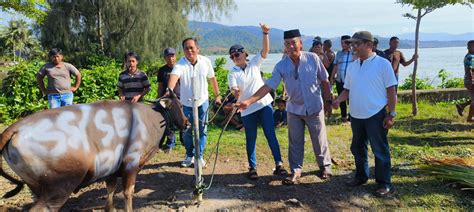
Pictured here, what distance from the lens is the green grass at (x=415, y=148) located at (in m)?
4.63

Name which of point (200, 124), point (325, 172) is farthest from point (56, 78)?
point (325, 172)

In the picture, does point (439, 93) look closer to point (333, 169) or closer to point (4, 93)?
point (333, 169)

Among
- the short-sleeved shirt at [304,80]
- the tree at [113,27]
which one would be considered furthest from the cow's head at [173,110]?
the tree at [113,27]

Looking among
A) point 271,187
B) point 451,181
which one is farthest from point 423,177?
point 271,187

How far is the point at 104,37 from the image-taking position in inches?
774

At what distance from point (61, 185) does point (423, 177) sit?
4550 millimetres

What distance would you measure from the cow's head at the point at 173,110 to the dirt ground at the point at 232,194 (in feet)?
3.08

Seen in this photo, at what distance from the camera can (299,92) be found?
16.2ft

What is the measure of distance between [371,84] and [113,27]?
17.1 meters

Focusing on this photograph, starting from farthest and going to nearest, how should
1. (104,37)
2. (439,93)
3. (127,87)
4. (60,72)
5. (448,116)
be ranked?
(104,37) → (439,93) → (448,116) → (60,72) → (127,87)

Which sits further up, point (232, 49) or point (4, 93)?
point (232, 49)

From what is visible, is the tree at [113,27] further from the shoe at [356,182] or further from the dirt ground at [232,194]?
the shoe at [356,182]

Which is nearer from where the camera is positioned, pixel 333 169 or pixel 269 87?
pixel 269 87

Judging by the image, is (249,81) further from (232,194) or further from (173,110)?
(232,194)
